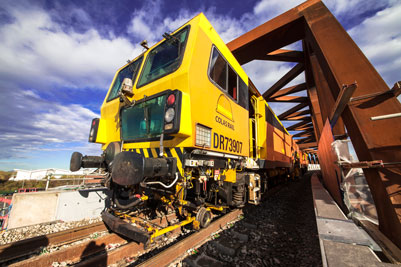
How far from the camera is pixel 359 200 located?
235 centimetres

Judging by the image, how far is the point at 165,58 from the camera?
3.18 meters

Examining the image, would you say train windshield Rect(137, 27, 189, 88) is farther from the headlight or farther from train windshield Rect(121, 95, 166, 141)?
the headlight

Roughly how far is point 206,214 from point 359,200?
228 centimetres

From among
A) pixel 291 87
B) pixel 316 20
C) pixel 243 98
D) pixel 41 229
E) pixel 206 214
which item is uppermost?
pixel 291 87

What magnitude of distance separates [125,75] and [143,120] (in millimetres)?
1889

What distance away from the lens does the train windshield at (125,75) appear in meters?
3.81

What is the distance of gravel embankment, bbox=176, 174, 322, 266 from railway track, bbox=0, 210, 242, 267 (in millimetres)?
207

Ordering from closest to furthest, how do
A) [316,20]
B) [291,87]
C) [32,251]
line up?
[32,251]
[316,20]
[291,87]

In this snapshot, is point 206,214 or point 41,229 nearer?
point 206,214

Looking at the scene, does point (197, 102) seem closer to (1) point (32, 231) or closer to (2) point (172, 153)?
(2) point (172, 153)

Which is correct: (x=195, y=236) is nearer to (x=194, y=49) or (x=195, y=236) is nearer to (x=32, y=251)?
(x=32, y=251)

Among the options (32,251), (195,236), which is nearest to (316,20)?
(195,236)

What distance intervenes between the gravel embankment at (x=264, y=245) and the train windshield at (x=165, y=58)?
2.92m

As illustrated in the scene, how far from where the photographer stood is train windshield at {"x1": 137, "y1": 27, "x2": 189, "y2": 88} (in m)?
2.86
